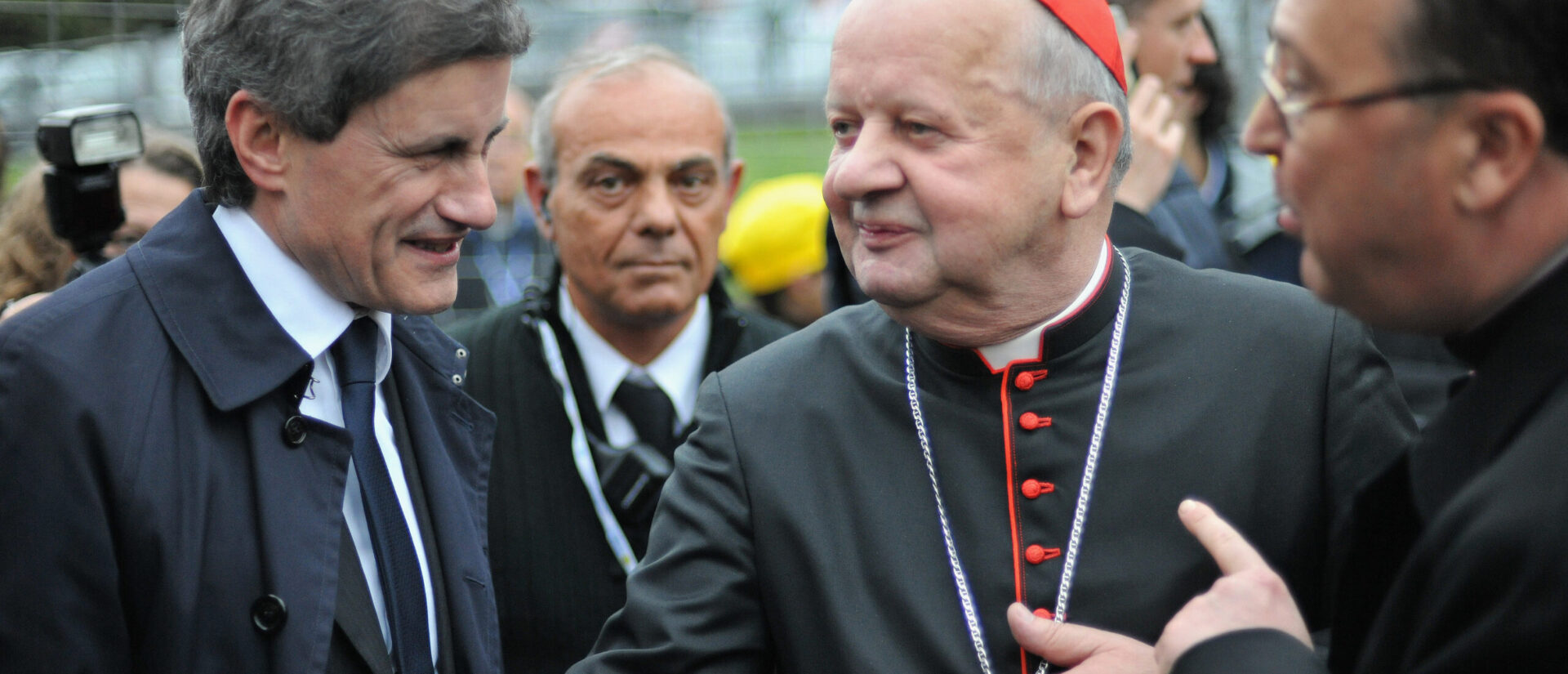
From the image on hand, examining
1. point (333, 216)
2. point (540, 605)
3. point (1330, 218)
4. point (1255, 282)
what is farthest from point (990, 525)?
point (540, 605)

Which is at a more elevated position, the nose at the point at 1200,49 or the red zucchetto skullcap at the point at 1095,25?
the red zucchetto skullcap at the point at 1095,25

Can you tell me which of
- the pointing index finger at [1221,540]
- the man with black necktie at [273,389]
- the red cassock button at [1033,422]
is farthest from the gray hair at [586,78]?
the pointing index finger at [1221,540]

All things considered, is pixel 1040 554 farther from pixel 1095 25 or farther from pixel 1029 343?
pixel 1095 25

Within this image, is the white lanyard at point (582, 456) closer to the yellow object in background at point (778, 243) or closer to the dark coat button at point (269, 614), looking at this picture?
the dark coat button at point (269, 614)

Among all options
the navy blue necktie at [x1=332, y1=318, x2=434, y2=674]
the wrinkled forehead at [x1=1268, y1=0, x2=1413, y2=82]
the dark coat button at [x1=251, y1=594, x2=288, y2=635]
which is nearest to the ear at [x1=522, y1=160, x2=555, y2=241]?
the navy blue necktie at [x1=332, y1=318, x2=434, y2=674]

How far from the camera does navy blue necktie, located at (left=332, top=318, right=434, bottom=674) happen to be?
2.42 meters

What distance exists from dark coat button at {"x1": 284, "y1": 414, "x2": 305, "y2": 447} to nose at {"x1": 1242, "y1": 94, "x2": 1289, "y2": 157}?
60.8 inches

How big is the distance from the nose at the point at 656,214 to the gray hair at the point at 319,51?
4.64 feet

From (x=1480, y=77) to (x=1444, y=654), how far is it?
0.61 m

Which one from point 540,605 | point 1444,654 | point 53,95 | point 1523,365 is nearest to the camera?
point 1444,654

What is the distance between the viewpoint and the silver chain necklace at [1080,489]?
7.29 feet

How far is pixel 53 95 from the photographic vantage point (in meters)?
4.55

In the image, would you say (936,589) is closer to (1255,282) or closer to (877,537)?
(877,537)

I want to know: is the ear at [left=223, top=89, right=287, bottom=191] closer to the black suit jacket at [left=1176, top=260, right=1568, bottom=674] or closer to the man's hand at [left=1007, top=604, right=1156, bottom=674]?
the man's hand at [left=1007, top=604, right=1156, bottom=674]
